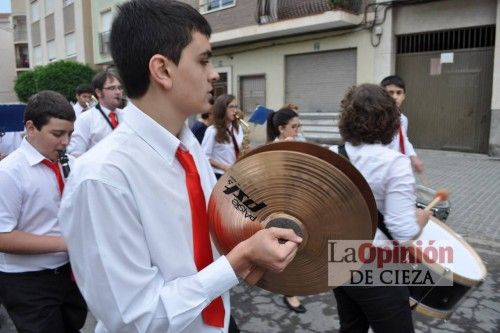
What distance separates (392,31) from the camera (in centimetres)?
1155

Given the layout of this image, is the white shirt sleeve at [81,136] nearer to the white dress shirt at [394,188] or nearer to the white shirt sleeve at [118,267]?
the white dress shirt at [394,188]

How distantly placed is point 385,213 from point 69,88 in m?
23.0

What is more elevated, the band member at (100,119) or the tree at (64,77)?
the tree at (64,77)

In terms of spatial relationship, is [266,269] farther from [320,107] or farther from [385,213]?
[320,107]

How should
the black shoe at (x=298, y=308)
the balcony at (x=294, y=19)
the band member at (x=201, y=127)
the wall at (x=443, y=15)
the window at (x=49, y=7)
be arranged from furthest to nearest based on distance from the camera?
1. the window at (x=49, y=7)
2. the balcony at (x=294, y=19)
3. the wall at (x=443, y=15)
4. the band member at (x=201, y=127)
5. the black shoe at (x=298, y=308)

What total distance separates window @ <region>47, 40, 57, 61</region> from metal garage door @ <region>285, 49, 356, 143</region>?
67.7 feet

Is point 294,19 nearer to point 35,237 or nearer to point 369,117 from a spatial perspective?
point 369,117

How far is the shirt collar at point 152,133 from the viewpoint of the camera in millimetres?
1157

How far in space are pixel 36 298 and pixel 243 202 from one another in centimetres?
153

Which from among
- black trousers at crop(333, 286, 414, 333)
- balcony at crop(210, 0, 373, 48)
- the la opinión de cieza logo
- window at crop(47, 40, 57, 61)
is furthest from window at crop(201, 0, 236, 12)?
window at crop(47, 40, 57, 61)

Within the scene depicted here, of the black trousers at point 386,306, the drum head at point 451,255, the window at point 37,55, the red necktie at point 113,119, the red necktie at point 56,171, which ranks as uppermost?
the window at point 37,55

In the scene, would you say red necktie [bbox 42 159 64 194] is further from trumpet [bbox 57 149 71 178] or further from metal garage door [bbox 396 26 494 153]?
metal garage door [bbox 396 26 494 153]

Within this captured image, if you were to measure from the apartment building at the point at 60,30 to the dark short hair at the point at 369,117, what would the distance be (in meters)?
25.4

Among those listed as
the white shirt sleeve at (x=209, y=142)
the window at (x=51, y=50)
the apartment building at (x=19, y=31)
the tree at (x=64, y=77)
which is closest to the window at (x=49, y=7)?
the window at (x=51, y=50)
